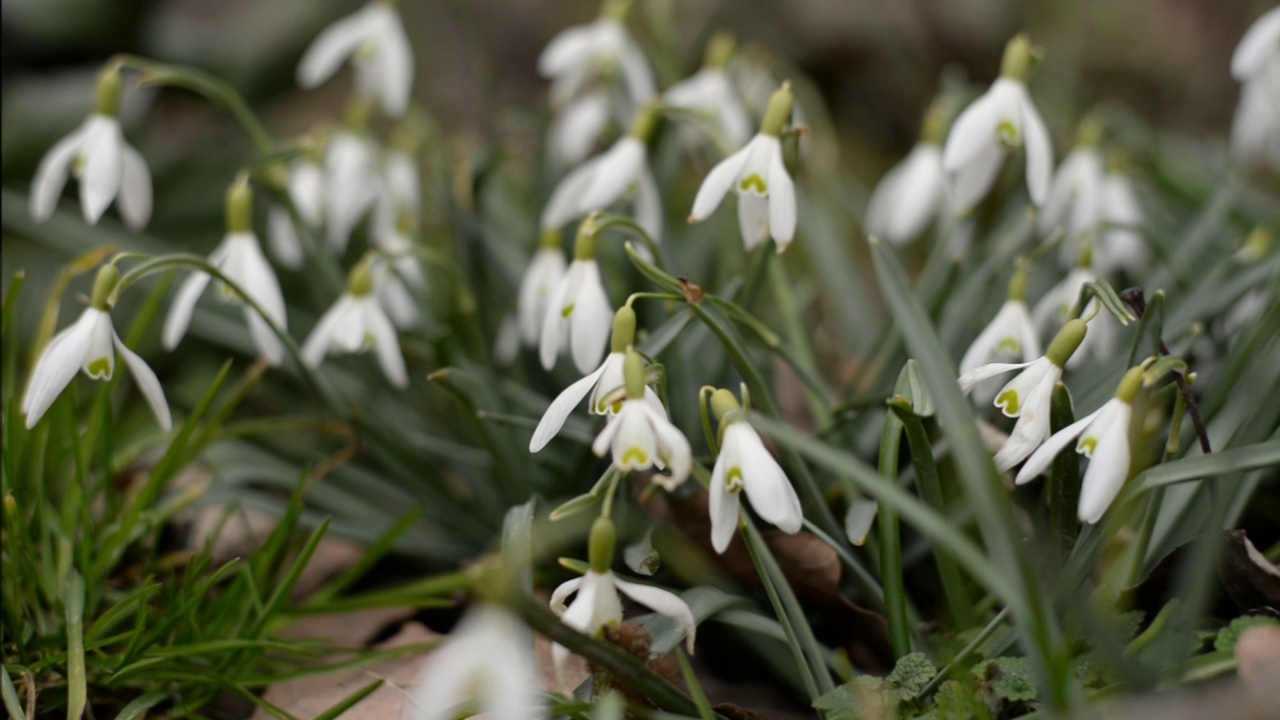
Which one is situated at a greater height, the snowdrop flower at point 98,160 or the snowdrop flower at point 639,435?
the snowdrop flower at point 98,160

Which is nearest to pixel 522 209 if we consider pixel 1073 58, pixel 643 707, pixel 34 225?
pixel 34 225

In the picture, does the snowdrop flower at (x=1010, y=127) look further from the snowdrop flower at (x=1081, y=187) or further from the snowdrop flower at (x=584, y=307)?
the snowdrop flower at (x=584, y=307)

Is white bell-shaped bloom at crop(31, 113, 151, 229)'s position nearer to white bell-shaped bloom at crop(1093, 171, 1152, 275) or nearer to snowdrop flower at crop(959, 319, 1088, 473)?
snowdrop flower at crop(959, 319, 1088, 473)

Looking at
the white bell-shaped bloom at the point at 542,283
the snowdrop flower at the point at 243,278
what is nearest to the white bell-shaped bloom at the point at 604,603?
the white bell-shaped bloom at the point at 542,283

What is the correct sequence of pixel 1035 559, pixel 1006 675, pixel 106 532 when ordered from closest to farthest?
pixel 1006 675 → pixel 1035 559 → pixel 106 532

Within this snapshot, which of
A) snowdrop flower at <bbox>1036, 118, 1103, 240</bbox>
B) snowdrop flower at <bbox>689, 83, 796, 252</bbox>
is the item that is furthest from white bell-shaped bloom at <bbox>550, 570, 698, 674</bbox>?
snowdrop flower at <bbox>1036, 118, 1103, 240</bbox>

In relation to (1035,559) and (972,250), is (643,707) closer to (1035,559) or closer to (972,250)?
(1035,559)

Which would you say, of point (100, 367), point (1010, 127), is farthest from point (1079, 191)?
point (100, 367)
